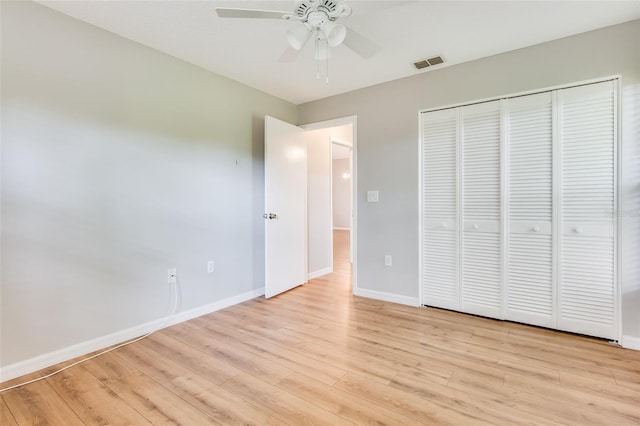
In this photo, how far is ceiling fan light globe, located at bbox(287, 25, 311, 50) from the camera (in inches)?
69.0

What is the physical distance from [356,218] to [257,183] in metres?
1.28

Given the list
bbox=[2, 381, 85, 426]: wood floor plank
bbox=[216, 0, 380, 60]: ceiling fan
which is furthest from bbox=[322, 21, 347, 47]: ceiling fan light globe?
bbox=[2, 381, 85, 426]: wood floor plank

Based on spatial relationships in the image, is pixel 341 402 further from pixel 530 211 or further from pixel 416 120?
pixel 416 120

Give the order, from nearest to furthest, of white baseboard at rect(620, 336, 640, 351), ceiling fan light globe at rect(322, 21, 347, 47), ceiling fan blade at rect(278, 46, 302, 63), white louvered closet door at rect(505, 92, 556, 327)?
ceiling fan light globe at rect(322, 21, 347, 47) → ceiling fan blade at rect(278, 46, 302, 63) → white baseboard at rect(620, 336, 640, 351) → white louvered closet door at rect(505, 92, 556, 327)

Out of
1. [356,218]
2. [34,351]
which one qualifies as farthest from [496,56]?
[34,351]

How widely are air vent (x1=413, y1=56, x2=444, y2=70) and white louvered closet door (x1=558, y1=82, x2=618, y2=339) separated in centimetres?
104

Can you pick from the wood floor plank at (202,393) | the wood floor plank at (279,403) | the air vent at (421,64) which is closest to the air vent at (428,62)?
the air vent at (421,64)

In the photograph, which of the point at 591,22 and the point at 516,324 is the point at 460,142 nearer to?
the point at 591,22

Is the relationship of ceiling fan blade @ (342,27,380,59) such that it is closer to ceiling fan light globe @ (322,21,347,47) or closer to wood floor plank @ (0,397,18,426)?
ceiling fan light globe @ (322,21,347,47)

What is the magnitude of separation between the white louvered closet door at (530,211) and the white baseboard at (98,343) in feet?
9.52

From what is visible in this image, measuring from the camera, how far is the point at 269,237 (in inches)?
133

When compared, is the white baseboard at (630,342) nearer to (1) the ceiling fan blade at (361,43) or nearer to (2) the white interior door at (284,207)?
(1) the ceiling fan blade at (361,43)

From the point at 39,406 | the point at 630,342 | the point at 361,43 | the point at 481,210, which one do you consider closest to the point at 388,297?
the point at 481,210

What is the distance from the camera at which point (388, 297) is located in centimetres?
332
